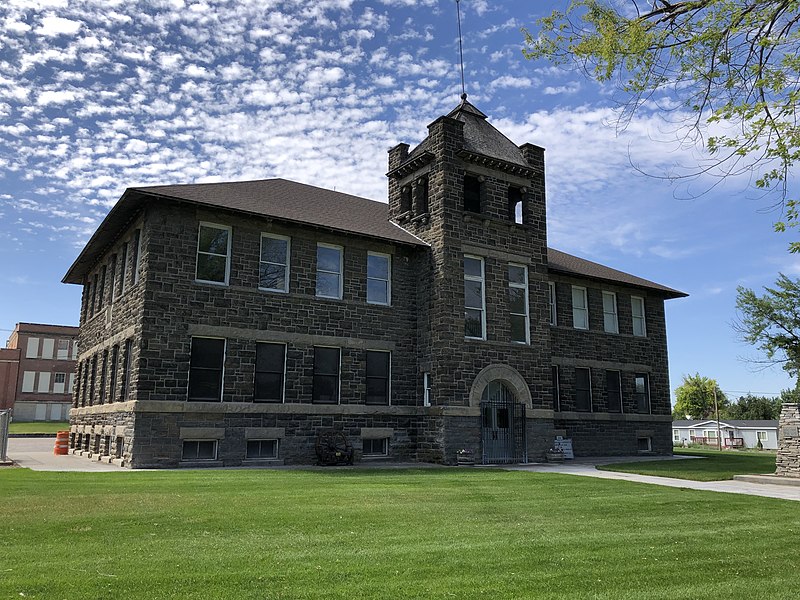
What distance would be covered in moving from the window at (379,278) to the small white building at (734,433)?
5881 cm

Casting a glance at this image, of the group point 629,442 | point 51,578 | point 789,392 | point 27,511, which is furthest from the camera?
point 789,392

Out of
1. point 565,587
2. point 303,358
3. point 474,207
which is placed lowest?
point 565,587

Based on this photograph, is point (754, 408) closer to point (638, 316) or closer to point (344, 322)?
point (638, 316)

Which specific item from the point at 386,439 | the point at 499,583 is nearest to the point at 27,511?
the point at 499,583

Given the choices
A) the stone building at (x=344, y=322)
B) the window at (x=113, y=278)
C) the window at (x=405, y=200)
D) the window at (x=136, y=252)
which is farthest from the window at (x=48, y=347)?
the window at (x=405, y=200)

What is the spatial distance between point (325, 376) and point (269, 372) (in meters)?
1.88

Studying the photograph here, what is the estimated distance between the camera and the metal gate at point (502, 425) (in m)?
21.6

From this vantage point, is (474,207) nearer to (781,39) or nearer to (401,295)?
(401,295)

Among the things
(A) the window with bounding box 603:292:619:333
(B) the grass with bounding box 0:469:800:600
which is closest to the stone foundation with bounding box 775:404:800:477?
(B) the grass with bounding box 0:469:800:600

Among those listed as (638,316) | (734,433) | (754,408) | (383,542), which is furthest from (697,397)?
(383,542)

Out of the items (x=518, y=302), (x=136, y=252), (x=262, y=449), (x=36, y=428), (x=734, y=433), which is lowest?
(x=734, y=433)

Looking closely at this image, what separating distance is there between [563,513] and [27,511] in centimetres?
790

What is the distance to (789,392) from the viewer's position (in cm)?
8525

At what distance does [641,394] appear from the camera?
28.6 metres
